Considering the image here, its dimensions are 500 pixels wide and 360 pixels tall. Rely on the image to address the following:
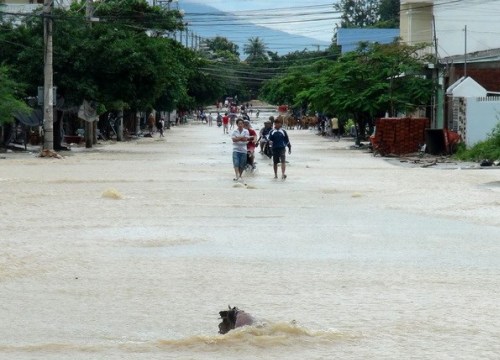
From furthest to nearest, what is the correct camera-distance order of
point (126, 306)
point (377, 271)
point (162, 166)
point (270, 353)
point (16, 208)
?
1. point (162, 166)
2. point (16, 208)
3. point (377, 271)
4. point (126, 306)
5. point (270, 353)

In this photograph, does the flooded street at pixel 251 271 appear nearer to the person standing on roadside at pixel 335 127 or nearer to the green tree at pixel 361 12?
the person standing on roadside at pixel 335 127

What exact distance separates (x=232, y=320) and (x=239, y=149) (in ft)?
66.9

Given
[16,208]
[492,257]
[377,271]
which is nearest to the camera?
[377,271]

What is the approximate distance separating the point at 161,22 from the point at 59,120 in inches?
881

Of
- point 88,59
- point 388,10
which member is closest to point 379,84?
point 88,59

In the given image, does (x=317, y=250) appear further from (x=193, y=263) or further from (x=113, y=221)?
(x=113, y=221)

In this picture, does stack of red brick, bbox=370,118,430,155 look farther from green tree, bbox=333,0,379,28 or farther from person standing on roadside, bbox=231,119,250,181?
green tree, bbox=333,0,379,28

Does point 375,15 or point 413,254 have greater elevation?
point 375,15

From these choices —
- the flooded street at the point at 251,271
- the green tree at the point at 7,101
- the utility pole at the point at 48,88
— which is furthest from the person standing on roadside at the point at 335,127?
the flooded street at the point at 251,271

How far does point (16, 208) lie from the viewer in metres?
21.8

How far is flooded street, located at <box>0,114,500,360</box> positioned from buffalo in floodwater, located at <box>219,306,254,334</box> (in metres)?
0.15

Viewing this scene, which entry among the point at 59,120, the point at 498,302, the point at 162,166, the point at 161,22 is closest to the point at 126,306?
the point at 498,302

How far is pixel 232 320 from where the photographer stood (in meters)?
9.63

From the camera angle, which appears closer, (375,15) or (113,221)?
(113,221)
